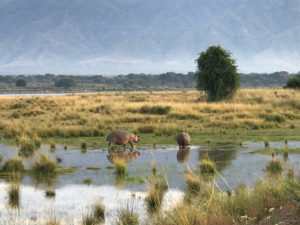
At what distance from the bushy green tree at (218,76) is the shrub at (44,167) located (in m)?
37.1

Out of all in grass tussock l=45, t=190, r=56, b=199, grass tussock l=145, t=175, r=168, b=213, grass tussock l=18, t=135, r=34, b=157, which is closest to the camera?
grass tussock l=145, t=175, r=168, b=213

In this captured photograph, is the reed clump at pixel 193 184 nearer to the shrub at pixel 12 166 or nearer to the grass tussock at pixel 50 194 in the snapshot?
the grass tussock at pixel 50 194

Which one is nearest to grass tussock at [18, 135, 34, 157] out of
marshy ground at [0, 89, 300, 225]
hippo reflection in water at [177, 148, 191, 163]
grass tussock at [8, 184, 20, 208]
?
marshy ground at [0, 89, 300, 225]

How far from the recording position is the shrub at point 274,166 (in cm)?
1536

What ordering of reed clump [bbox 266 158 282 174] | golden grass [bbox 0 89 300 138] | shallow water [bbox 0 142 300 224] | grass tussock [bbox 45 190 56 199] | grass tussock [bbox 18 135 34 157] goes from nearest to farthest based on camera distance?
shallow water [bbox 0 142 300 224], grass tussock [bbox 45 190 56 199], reed clump [bbox 266 158 282 174], grass tussock [bbox 18 135 34 157], golden grass [bbox 0 89 300 138]

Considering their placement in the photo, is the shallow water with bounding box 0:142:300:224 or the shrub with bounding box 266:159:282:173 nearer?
the shallow water with bounding box 0:142:300:224

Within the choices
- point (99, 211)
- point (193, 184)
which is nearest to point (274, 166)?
point (193, 184)

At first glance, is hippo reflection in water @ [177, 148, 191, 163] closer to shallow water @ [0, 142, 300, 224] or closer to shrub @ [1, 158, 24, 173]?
shallow water @ [0, 142, 300, 224]

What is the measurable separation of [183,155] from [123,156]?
7.28ft

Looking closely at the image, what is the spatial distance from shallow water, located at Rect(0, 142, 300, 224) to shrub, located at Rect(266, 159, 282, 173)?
0.27 metres

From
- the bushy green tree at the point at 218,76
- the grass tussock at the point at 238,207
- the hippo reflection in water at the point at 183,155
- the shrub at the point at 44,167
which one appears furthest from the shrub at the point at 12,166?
the bushy green tree at the point at 218,76

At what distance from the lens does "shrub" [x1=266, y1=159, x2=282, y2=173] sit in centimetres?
1536

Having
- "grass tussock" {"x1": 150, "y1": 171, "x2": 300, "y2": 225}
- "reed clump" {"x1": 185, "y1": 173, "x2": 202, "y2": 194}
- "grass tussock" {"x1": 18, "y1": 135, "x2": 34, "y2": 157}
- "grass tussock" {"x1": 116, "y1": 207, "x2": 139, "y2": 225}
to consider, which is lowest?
"grass tussock" {"x1": 18, "y1": 135, "x2": 34, "y2": 157}

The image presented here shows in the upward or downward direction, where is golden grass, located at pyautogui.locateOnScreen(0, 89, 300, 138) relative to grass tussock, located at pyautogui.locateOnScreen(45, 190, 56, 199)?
upward
